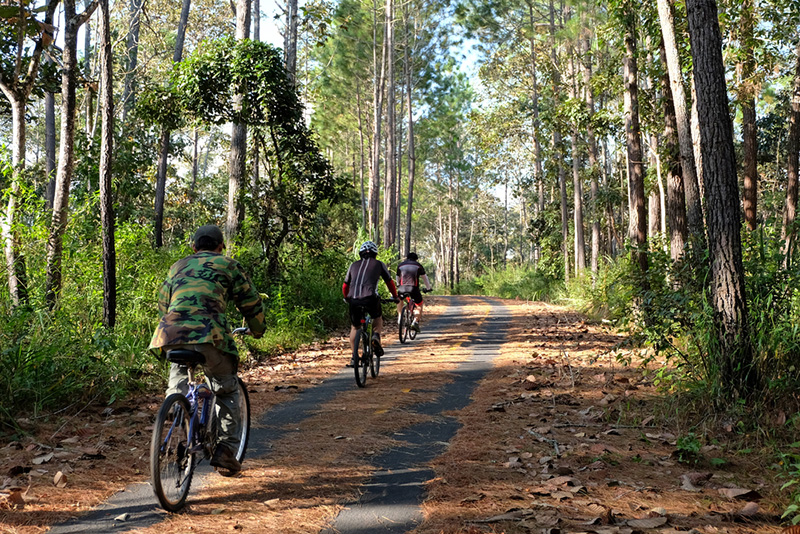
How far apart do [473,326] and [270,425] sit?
10826mm

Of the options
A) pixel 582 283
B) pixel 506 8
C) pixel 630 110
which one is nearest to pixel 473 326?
pixel 630 110

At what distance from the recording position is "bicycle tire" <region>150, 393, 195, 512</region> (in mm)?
3824

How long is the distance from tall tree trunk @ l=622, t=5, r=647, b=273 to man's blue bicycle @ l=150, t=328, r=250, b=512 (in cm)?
1224

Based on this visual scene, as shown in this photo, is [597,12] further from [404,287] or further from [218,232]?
[218,232]

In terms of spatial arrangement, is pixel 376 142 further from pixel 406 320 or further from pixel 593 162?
pixel 406 320

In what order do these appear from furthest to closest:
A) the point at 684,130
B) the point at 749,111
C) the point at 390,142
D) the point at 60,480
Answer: the point at 390,142
the point at 749,111
the point at 684,130
the point at 60,480

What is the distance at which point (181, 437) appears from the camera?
4180mm

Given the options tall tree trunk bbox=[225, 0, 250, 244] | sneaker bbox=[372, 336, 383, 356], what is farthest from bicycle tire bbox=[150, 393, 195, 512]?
tall tree trunk bbox=[225, 0, 250, 244]

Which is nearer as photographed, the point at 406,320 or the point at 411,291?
the point at 406,320

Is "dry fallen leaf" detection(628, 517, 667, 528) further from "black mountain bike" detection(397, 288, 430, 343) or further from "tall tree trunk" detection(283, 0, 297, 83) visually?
"tall tree trunk" detection(283, 0, 297, 83)

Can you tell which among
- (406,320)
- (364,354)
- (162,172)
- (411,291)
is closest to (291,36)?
(162,172)

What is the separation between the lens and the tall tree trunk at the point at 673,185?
11.4m

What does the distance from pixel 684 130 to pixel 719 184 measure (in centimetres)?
384

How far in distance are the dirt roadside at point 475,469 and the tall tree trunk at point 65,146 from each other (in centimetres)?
262
